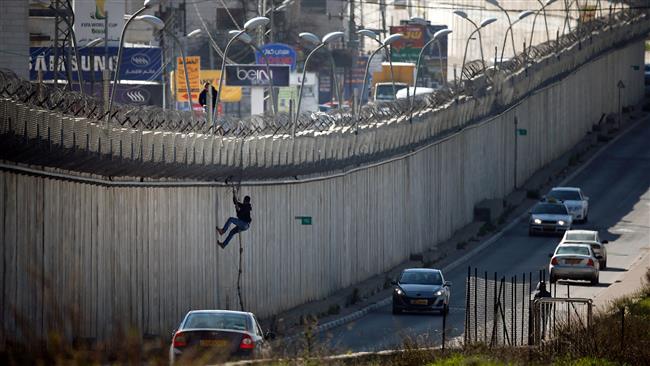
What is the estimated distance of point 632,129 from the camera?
91250 mm

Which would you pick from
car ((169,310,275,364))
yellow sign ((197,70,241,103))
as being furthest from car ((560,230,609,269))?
yellow sign ((197,70,241,103))

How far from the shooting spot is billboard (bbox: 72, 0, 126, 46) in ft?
213

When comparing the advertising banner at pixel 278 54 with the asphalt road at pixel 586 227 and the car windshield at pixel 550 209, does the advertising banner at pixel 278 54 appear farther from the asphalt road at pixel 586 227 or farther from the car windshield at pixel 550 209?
the car windshield at pixel 550 209

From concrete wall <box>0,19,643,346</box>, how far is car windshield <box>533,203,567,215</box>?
104 inches

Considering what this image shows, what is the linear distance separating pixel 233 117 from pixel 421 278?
638 cm

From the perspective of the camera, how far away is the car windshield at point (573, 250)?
46.2 metres

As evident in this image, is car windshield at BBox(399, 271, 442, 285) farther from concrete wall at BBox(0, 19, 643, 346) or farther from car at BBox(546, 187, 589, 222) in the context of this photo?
car at BBox(546, 187, 589, 222)

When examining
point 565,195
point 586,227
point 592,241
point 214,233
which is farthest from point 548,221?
point 214,233

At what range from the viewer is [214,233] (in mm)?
34344

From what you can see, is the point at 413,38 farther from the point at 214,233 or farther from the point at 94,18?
the point at 214,233

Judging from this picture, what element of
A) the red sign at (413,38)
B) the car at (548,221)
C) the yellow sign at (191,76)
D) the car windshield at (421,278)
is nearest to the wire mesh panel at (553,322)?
the car windshield at (421,278)

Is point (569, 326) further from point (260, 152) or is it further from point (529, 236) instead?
point (529, 236)

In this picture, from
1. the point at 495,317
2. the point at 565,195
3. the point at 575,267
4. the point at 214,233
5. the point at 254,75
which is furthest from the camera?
the point at 254,75

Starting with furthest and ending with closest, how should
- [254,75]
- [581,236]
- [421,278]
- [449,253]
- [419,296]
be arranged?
[254,75], [449,253], [581,236], [421,278], [419,296]
